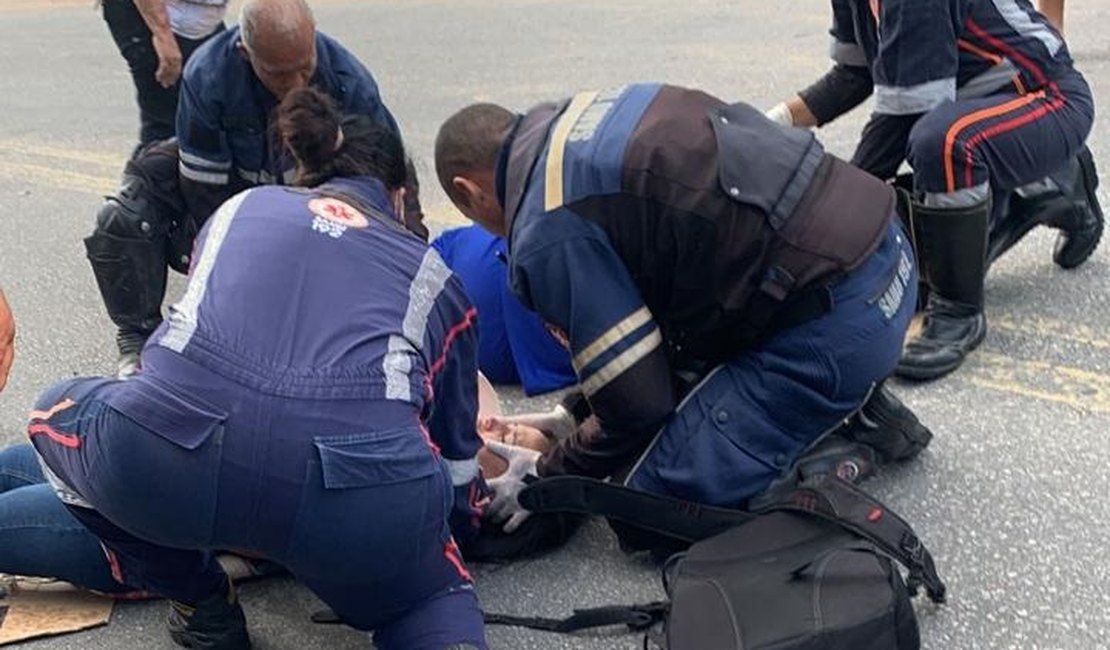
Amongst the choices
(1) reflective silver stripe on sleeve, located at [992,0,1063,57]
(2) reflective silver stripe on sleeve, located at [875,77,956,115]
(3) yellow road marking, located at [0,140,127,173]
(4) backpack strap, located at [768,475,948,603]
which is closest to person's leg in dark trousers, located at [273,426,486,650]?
(4) backpack strap, located at [768,475,948,603]

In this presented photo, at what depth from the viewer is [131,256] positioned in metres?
3.88

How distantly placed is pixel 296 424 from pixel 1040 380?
6.92 ft

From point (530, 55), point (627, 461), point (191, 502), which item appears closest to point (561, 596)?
point (627, 461)

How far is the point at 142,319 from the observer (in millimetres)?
3967

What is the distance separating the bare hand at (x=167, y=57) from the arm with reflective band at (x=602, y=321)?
266 cm

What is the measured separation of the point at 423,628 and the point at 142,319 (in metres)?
2.02

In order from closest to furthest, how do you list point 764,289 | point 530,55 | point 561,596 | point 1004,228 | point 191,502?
point 191,502 → point 764,289 → point 561,596 → point 1004,228 → point 530,55

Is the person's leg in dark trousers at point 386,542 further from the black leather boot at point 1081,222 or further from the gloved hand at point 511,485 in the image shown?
the black leather boot at point 1081,222

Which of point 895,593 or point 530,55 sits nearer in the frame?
point 895,593

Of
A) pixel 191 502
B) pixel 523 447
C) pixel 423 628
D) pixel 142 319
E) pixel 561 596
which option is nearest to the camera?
pixel 191 502

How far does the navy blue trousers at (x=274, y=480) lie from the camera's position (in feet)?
6.86

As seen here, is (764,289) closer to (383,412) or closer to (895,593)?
Result: (895,593)

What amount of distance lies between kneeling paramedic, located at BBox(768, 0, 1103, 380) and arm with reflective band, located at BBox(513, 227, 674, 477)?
1.13 meters

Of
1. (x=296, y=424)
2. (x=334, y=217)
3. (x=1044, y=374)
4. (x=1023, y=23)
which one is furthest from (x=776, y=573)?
(x=1023, y=23)
